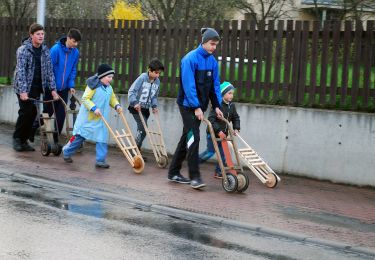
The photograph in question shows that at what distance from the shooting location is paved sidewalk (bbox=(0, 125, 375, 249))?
27.3ft

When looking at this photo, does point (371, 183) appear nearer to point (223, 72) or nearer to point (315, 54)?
point (315, 54)

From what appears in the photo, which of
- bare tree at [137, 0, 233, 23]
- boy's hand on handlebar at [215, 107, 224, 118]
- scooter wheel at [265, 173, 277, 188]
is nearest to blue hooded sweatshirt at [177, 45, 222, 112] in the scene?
boy's hand on handlebar at [215, 107, 224, 118]

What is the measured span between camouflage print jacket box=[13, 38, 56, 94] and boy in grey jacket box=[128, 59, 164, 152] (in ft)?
4.65

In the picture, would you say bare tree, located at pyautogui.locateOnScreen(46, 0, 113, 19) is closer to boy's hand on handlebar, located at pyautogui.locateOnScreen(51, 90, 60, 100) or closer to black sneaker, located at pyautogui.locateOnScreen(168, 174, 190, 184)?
boy's hand on handlebar, located at pyautogui.locateOnScreen(51, 90, 60, 100)

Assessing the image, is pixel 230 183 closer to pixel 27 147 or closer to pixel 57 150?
pixel 57 150

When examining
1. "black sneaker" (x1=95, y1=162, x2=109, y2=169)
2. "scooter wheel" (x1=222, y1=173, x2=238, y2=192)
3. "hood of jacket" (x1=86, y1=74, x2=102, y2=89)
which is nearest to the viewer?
"scooter wheel" (x1=222, y1=173, x2=238, y2=192)

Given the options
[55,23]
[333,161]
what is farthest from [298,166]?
[55,23]

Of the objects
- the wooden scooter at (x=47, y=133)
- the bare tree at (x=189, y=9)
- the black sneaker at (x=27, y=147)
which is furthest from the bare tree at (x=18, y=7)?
the wooden scooter at (x=47, y=133)

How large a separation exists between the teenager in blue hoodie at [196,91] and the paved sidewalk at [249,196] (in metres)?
0.49

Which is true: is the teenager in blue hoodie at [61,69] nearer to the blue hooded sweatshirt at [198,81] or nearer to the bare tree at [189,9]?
the blue hooded sweatshirt at [198,81]

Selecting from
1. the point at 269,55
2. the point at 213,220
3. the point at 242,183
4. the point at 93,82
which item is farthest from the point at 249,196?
the point at 269,55

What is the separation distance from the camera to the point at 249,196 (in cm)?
981

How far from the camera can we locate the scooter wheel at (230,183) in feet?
31.9

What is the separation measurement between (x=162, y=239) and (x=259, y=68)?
5906 mm
